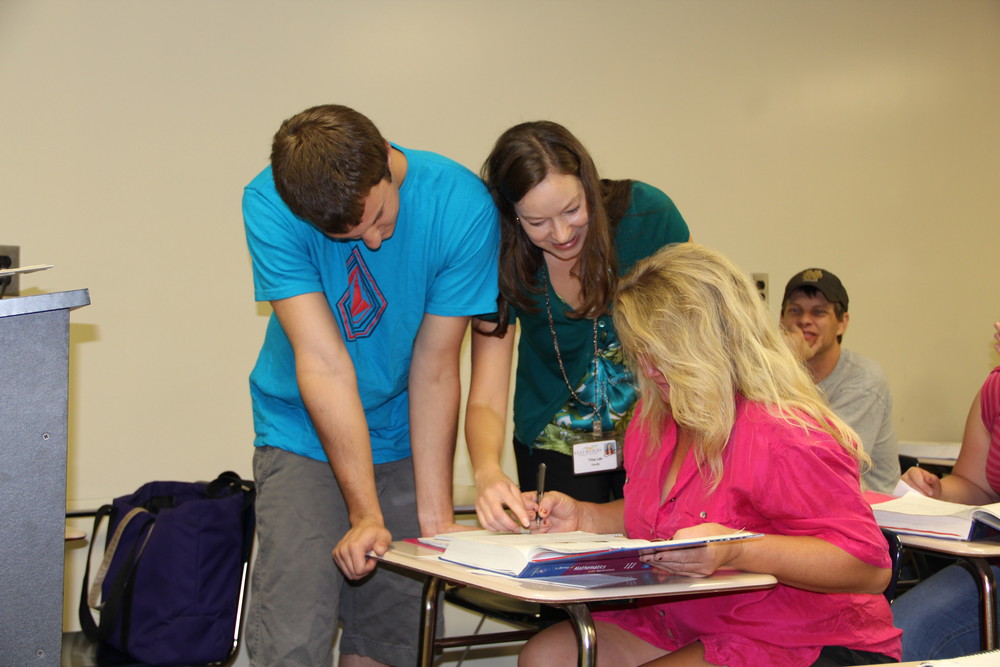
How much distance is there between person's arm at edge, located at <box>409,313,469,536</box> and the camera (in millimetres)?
1801

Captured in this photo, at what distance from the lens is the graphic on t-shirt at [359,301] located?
177 cm

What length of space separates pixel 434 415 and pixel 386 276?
0.98 ft

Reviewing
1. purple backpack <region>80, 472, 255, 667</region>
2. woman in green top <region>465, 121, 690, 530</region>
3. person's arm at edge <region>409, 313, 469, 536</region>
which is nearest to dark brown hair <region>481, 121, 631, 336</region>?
woman in green top <region>465, 121, 690, 530</region>

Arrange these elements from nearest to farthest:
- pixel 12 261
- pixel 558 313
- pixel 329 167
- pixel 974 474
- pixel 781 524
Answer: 1. pixel 781 524
2. pixel 329 167
3. pixel 558 313
4. pixel 974 474
5. pixel 12 261

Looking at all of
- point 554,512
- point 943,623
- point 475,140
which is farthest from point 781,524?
point 475,140

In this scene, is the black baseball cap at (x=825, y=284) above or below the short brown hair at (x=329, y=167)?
below

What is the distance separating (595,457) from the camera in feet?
6.48

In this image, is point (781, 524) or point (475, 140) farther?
point (475, 140)

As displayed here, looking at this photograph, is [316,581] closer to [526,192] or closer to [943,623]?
[526,192]

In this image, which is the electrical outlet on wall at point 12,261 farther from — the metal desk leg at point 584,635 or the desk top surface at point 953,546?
the desk top surface at point 953,546

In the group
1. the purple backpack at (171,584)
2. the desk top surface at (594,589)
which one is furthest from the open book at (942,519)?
the purple backpack at (171,584)

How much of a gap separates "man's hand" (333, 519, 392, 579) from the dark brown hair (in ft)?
1.89

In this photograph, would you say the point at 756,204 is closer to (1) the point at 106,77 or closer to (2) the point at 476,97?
(2) the point at 476,97

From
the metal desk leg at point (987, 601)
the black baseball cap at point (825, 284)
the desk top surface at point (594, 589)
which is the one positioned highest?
the black baseball cap at point (825, 284)
